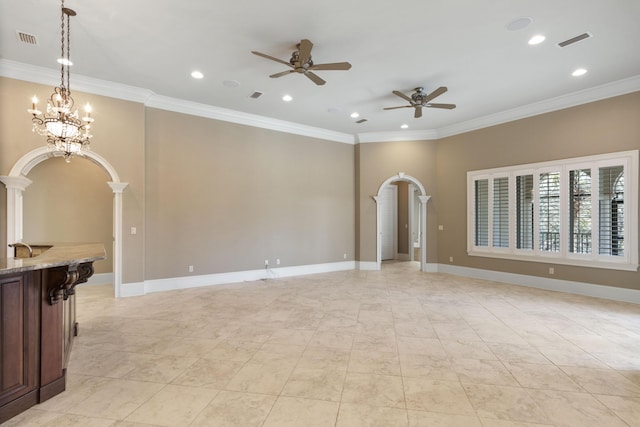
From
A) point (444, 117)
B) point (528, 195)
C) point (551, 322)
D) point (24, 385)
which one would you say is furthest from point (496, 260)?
point (24, 385)

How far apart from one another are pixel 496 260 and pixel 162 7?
7509 mm

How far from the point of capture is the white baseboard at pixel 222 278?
552 cm

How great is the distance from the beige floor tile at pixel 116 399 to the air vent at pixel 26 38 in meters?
4.38

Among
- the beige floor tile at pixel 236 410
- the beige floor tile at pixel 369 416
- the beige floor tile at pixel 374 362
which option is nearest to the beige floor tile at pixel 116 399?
the beige floor tile at pixel 236 410

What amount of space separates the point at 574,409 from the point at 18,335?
162 inches

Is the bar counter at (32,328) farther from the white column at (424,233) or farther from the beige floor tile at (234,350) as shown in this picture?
the white column at (424,233)

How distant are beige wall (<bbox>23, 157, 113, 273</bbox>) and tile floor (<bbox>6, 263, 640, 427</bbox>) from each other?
6.26 feet

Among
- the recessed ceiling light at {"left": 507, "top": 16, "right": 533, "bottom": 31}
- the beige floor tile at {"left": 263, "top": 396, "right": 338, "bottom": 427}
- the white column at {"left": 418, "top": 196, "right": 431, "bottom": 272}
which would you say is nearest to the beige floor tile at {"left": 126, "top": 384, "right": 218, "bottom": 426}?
the beige floor tile at {"left": 263, "top": 396, "right": 338, "bottom": 427}

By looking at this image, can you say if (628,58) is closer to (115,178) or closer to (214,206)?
(214,206)

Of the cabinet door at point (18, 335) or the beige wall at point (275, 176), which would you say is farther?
the beige wall at point (275, 176)

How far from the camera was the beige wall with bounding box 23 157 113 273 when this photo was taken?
607 cm

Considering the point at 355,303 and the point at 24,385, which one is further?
the point at 355,303

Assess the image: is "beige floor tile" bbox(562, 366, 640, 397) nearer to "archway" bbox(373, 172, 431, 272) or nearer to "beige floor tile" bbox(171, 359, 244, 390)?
"beige floor tile" bbox(171, 359, 244, 390)

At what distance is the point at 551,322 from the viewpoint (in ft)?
13.6
